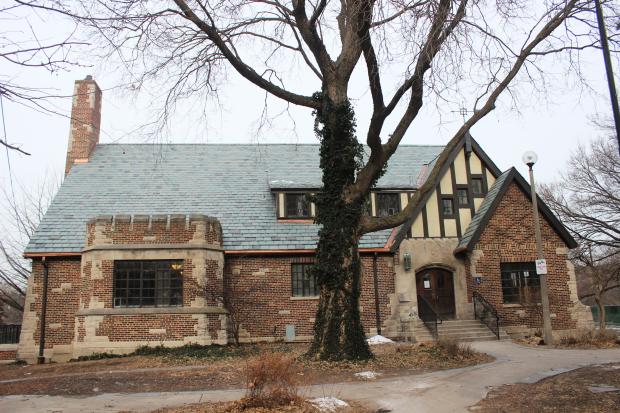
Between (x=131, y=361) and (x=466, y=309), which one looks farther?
(x=466, y=309)

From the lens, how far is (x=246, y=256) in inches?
725

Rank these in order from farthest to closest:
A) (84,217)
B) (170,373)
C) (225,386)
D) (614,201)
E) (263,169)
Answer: (614,201)
(263,169)
(84,217)
(170,373)
(225,386)

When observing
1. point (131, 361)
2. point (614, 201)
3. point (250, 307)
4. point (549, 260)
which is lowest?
point (131, 361)

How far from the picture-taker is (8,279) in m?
29.2

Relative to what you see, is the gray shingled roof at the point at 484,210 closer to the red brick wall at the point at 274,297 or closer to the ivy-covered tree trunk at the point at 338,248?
the red brick wall at the point at 274,297

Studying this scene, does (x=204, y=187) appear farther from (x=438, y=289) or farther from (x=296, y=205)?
(x=438, y=289)

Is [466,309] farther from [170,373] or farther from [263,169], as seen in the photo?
[170,373]

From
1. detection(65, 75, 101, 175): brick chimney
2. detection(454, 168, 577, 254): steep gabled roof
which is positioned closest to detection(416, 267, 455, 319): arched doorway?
detection(454, 168, 577, 254): steep gabled roof

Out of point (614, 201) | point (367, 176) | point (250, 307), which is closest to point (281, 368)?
point (367, 176)

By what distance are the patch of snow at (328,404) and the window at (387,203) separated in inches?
543

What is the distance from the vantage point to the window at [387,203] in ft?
68.0

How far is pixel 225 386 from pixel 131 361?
583 centimetres

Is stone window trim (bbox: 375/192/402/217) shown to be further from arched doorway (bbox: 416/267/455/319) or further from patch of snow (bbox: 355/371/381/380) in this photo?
patch of snow (bbox: 355/371/381/380)

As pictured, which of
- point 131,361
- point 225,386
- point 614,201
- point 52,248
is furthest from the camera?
point 614,201
